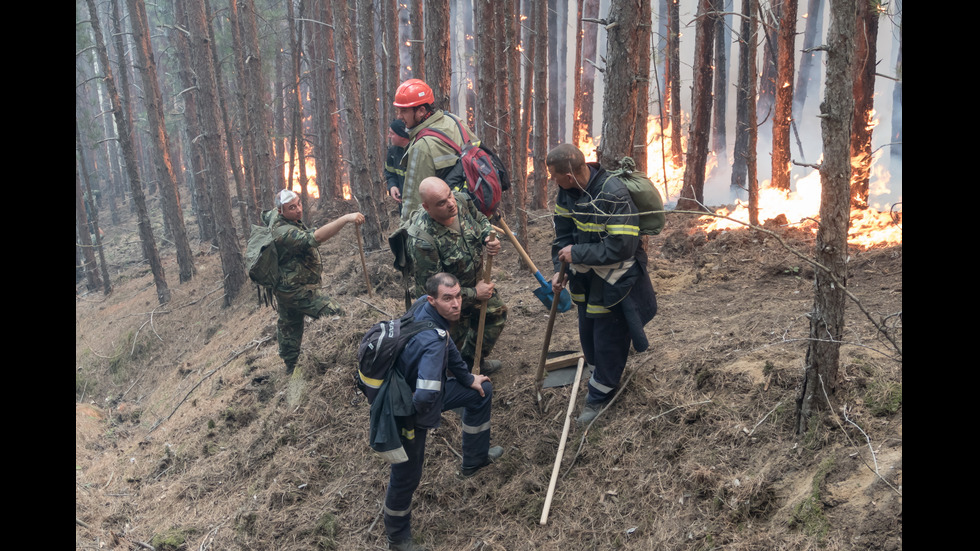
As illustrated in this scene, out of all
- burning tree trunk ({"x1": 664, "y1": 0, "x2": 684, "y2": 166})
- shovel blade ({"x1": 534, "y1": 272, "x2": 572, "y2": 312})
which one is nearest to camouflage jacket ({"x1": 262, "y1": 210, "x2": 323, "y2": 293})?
shovel blade ({"x1": 534, "y1": 272, "x2": 572, "y2": 312})

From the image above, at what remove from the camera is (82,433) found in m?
9.97

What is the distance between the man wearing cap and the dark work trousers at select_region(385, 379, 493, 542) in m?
2.83

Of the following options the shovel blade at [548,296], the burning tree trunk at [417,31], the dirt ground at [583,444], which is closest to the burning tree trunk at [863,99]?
the dirt ground at [583,444]

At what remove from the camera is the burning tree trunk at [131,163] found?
1542cm

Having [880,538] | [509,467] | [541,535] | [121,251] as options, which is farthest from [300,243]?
[121,251]

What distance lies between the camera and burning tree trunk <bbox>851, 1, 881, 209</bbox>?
10.4m

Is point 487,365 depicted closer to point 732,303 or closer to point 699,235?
point 732,303

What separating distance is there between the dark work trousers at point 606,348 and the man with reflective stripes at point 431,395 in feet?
3.05

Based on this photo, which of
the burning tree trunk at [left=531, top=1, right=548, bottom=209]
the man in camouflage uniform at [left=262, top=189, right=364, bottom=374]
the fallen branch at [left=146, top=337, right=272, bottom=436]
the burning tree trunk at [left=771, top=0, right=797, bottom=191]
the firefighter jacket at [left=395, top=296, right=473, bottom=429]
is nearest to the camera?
the firefighter jacket at [left=395, top=296, right=473, bottom=429]

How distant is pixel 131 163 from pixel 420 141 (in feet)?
41.8

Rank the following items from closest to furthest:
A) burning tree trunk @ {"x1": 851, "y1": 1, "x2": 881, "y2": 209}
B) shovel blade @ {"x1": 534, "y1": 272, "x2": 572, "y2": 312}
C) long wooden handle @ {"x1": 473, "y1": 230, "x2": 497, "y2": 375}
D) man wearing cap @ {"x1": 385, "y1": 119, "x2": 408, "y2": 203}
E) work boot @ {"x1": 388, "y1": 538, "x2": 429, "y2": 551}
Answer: work boot @ {"x1": 388, "y1": 538, "x2": 429, "y2": 551} → long wooden handle @ {"x1": 473, "y1": 230, "x2": 497, "y2": 375} → shovel blade @ {"x1": 534, "y1": 272, "x2": 572, "y2": 312} → man wearing cap @ {"x1": 385, "y1": 119, "x2": 408, "y2": 203} → burning tree trunk @ {"x1": 851, "y1": 1, "x2": 881, "y2": 209}

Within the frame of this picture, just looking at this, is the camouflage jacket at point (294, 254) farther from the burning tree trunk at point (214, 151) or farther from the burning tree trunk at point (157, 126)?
the burning tree trunk at point (157, 126)

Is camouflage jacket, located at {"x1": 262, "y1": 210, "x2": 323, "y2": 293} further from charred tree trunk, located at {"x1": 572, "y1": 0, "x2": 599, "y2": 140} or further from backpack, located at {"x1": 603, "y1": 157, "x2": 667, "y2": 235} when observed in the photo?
charred tree trunk, located at {"x1": 572, "y1": 0, "x2": 599, "y2": 140}

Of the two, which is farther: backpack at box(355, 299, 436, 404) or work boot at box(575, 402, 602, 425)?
work boot at box(575, 402, 602, 425)
